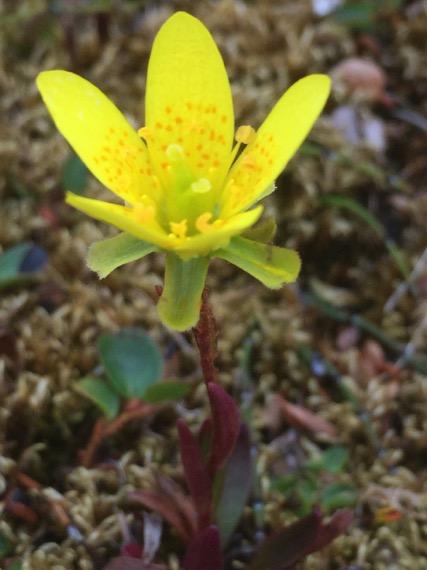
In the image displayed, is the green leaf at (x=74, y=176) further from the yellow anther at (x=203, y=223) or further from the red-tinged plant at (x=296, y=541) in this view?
the red-tinged plant at (x=296, y=541)

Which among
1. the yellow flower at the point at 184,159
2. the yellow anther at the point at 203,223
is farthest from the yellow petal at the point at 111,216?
the yellow anther at the point at 203,223

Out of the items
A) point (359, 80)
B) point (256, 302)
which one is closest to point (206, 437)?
point (256, 302)

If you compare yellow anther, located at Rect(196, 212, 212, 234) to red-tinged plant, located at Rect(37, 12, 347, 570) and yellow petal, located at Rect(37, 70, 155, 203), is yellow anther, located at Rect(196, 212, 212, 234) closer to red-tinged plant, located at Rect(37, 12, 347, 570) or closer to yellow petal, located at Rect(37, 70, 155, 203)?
red-tinged plant, located at Rect(37, 12, 347, 570)

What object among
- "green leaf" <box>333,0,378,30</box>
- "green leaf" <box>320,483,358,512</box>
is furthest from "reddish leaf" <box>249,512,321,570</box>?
"green leaf" <box>333,0,378,30</box>

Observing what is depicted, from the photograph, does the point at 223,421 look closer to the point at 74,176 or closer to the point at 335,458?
the point at 335,458

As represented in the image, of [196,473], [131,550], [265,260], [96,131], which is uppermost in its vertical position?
[96,131]
